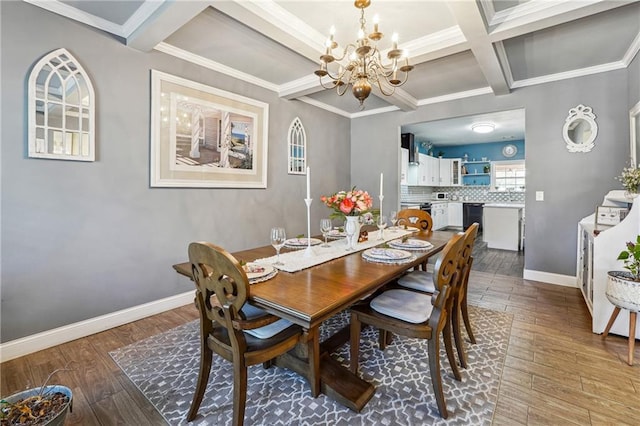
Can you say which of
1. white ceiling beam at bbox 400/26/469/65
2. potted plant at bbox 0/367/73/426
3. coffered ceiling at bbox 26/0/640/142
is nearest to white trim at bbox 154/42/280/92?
coffered ceiling at bbox 26/0/640/142

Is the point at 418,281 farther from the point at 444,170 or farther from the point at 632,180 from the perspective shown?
the point at 444,170

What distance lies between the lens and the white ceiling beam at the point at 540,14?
197 centimetres

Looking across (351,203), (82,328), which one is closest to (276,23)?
(351,203)

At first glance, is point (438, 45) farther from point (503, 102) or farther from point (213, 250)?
point (213, 250)

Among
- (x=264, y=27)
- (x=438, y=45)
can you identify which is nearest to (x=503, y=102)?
(x=438, y=45)

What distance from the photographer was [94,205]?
2355 mm

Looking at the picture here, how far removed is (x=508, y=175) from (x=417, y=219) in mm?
6543

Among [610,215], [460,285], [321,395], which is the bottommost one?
[321,395]

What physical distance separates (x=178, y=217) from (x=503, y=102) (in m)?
4.26

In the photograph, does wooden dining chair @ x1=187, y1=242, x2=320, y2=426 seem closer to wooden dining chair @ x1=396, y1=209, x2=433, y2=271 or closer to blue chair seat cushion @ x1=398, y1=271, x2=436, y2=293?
blue chair seat cushion @ x1=398, y1=271, x2=436, y2=293

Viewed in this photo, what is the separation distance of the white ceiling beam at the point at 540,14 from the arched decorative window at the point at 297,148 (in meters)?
2.53

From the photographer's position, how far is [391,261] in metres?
1.77

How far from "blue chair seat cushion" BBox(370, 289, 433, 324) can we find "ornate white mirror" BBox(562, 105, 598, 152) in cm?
313

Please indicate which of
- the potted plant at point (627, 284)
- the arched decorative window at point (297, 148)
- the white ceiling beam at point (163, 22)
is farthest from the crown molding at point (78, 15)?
the potted plant at point (627, 284)
